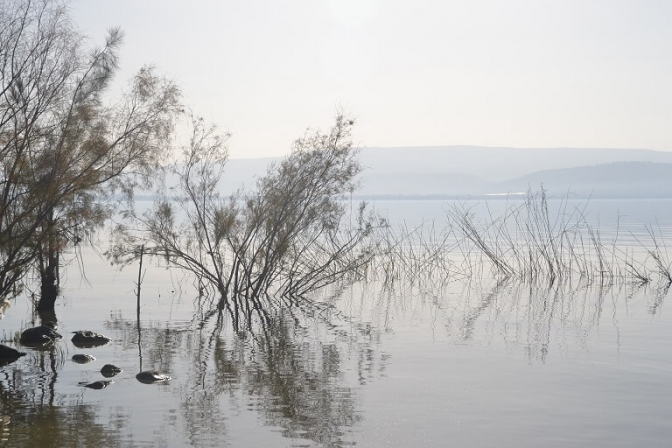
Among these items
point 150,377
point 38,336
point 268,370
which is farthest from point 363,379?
point 38,336

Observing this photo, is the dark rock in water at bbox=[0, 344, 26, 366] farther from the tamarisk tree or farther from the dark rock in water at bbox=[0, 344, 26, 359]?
the tamarisk tree

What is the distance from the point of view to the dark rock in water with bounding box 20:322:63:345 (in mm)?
18906

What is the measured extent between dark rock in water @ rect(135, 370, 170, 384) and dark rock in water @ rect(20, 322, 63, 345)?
4.54 metres

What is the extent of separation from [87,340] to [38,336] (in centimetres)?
102

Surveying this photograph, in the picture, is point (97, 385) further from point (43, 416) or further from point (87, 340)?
point (87, 340)

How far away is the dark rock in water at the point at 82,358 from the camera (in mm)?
16891

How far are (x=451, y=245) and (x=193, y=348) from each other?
32.7 m

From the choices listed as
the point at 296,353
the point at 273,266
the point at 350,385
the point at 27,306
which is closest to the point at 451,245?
the point at 273,266

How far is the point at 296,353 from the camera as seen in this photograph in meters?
18.3

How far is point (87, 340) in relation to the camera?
19172mm

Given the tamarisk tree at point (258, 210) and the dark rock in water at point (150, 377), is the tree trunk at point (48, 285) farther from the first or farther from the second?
the dark rock in water at point (150, 377)

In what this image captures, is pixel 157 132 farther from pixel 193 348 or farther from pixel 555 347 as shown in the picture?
pixel 555 347

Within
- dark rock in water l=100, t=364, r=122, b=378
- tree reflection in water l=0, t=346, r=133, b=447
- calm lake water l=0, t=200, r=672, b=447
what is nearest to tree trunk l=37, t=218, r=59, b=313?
calm lake water l=0, t=200, r=672, b=447

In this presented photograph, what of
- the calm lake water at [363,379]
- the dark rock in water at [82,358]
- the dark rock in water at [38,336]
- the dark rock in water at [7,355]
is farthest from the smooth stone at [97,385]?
the dark rock in water at [38,336]
